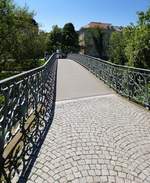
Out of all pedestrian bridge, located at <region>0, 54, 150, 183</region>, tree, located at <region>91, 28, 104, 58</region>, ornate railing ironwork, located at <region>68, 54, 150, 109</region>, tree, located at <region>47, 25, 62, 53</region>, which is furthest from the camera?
tree, located at <region>91, 28, 104, 58</region>

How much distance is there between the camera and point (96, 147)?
4965 millimetres

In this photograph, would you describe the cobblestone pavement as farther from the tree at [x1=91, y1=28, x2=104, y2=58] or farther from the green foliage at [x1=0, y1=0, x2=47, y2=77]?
the tree at [x1=91, y1=28, x2=104, y2=58]

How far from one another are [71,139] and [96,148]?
67cm

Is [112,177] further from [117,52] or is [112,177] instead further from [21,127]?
[117,52]

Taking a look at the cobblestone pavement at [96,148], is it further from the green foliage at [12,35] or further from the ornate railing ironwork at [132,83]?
the green foliage at [12,35]

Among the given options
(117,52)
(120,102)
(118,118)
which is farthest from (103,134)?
(117,52)

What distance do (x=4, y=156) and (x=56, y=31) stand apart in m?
72.2

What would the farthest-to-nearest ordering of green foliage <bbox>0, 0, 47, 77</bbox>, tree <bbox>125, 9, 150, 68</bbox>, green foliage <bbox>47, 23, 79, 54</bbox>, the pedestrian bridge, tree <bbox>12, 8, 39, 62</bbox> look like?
1. green foliage <bbox>47, 23, 79, 54</bbox>
2. tree <bbox>12, 8, 39, 62</bbox>
3. tree <bbox>125, 9, 150, 68</bbox>
4. green foliage <bbox>0, 0, 47, 77</bbox>
5. the pedestrian bridge

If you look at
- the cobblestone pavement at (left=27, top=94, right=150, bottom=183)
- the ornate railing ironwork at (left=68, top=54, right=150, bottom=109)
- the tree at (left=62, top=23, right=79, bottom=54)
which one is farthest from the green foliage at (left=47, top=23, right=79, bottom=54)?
the cobblestone pavement at (left=27, top=94, right=150, bottom=183)

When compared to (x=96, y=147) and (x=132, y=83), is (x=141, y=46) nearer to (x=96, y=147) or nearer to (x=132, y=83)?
(x=132, y=83)

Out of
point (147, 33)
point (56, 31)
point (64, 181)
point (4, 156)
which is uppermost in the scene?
point (56, 31)

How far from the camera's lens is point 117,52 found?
42.6 metres

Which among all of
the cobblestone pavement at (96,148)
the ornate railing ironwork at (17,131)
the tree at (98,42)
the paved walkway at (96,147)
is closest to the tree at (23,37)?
Result: the paved walkway at (96,147)

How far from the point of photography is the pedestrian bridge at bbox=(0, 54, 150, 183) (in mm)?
3898
